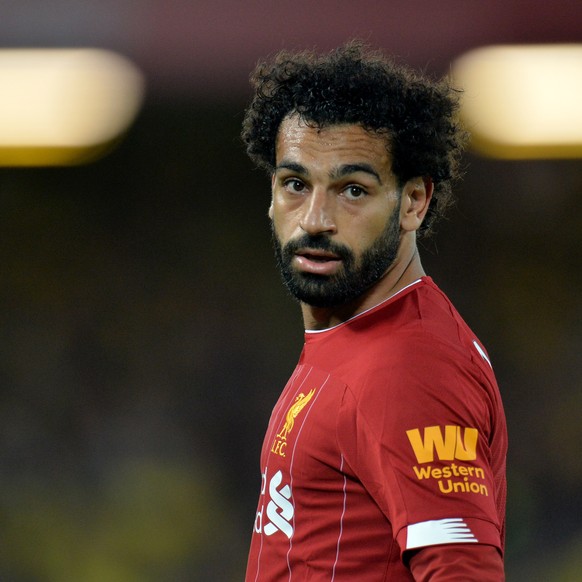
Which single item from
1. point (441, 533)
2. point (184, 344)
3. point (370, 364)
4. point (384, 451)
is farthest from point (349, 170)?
point (184, 344)

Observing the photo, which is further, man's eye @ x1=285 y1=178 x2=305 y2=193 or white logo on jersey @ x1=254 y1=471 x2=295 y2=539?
man's eye @ x1=285 y1=178 x2=305 y2=193

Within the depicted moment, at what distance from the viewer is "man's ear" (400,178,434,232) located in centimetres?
180

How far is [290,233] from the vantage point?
5.86 ft

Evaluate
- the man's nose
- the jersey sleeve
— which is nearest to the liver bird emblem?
the jersey sleeve

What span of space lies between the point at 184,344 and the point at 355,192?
12.5 feet

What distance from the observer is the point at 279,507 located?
1683 millimetres

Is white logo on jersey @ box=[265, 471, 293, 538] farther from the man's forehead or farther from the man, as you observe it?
the man's forehead

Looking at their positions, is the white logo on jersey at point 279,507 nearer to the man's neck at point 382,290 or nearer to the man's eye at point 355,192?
the man's neck at point 382,290

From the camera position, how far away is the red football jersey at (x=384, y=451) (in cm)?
141

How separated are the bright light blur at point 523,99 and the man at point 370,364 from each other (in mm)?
2749

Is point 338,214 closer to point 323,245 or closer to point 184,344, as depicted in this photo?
point 323,245

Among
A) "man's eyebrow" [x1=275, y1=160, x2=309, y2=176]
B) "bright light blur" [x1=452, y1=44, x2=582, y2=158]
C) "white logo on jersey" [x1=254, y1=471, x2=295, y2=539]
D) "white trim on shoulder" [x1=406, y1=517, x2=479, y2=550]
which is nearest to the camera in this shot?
"white trim on shoulder" [x1=406, y1=517, x2=479, y2=550]

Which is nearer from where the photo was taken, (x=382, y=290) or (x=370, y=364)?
(x=370, y=364)

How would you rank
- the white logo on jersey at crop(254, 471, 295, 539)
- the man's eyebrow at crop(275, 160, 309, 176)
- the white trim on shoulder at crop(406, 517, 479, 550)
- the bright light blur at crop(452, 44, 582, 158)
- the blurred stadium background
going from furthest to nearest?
the blurred stadium background → the bright light blur at crop(452, 44, 582, 158) → the man's eyebrow at crop(275, 160, 309, 176) → the white logo on jersey at crop(254, 471, 295, 539) → the white trim on shoulder at crop(406, 517, 479, 550)
